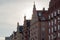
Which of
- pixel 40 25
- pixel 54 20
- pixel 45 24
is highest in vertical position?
pixel 54 20

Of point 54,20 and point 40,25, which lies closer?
point 54,20

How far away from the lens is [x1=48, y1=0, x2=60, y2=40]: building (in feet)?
405

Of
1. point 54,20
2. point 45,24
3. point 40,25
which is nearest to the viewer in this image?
point 54,20

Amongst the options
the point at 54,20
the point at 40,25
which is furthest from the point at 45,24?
the point at 54,20

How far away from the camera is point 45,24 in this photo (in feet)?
505

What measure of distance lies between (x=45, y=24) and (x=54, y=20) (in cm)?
2610

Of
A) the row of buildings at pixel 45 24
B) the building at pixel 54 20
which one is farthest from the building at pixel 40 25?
the building at pixel 54 20

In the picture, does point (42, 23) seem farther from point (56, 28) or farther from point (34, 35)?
point (56, 28)

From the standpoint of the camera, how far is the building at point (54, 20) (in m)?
123

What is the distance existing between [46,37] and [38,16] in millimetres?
13054

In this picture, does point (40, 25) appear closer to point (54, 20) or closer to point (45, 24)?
point (45, 24)

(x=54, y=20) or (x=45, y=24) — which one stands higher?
(x=54, y=20)

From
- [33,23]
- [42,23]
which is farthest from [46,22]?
[33,23]

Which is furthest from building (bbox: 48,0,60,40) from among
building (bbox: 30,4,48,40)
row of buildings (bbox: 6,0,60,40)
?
building (bbox: 30,4,48,40)
